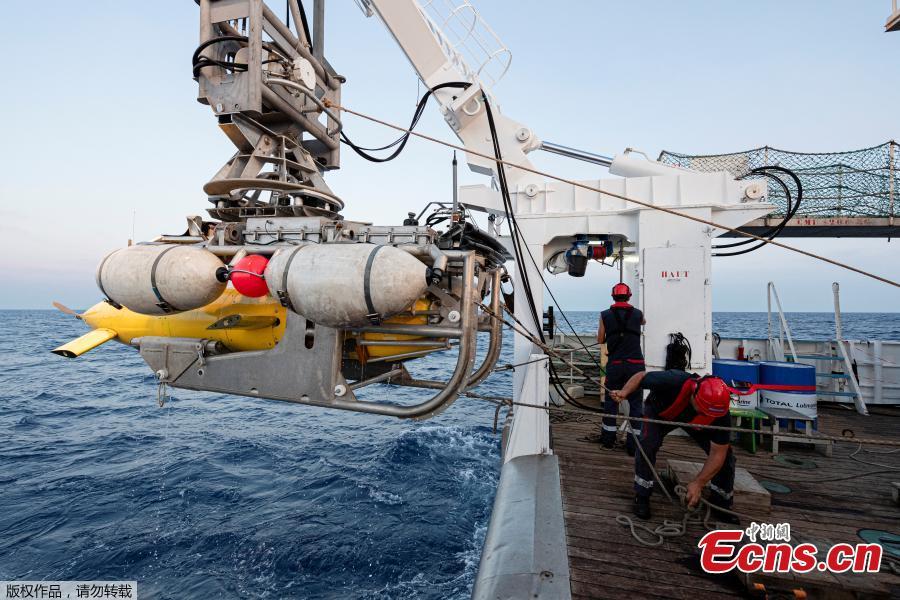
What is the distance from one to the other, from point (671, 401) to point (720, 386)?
46 cm

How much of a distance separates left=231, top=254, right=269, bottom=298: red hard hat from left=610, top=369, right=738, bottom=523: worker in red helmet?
3292mm

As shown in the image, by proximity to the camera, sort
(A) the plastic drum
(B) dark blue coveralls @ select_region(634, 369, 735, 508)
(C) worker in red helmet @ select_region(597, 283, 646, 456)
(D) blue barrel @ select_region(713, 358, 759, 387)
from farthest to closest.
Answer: (D) blue barrel @ select_region(713, 358, 759, 387) → (A) the plastic drum → (C) worker in red helmet @ select_region(597, 283, 646, 456) → (B) dark blue coveralls @ select_region(634, 369, 735, 508)

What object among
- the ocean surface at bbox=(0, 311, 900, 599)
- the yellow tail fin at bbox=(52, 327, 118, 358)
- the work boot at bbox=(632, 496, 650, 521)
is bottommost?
the ocean surface at bbox=(0, 311, 900, 599)

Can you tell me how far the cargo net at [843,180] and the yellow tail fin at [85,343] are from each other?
561 inches

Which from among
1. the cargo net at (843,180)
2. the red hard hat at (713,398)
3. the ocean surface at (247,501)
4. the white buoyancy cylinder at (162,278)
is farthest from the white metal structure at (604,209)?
the cargo net at (843,180)

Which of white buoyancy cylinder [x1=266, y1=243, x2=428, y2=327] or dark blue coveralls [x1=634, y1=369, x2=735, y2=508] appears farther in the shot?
dark blue coveralls [x1=634, y1=369, x2=735, y2=508]

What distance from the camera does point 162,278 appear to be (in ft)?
10.7

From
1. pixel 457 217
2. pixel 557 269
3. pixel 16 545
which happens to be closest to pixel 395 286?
pixel 457 217

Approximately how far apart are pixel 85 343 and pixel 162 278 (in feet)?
5.70

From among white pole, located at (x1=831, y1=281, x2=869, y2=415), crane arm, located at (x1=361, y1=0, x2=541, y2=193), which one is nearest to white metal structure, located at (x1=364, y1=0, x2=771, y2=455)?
crane arm, located at (x1=361, y1=0, x2=541, y2=193)

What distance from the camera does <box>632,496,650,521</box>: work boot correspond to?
12.0 feet

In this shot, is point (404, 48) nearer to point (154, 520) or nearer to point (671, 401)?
point (671, 401)

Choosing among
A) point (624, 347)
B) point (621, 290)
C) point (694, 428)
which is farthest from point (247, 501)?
point (694, 428)

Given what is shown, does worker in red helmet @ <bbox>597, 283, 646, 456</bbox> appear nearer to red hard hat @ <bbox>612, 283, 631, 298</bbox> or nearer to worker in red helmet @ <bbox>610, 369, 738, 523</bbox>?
red hard hat @ <bbox>612, 283, 631, 298</bbox>
